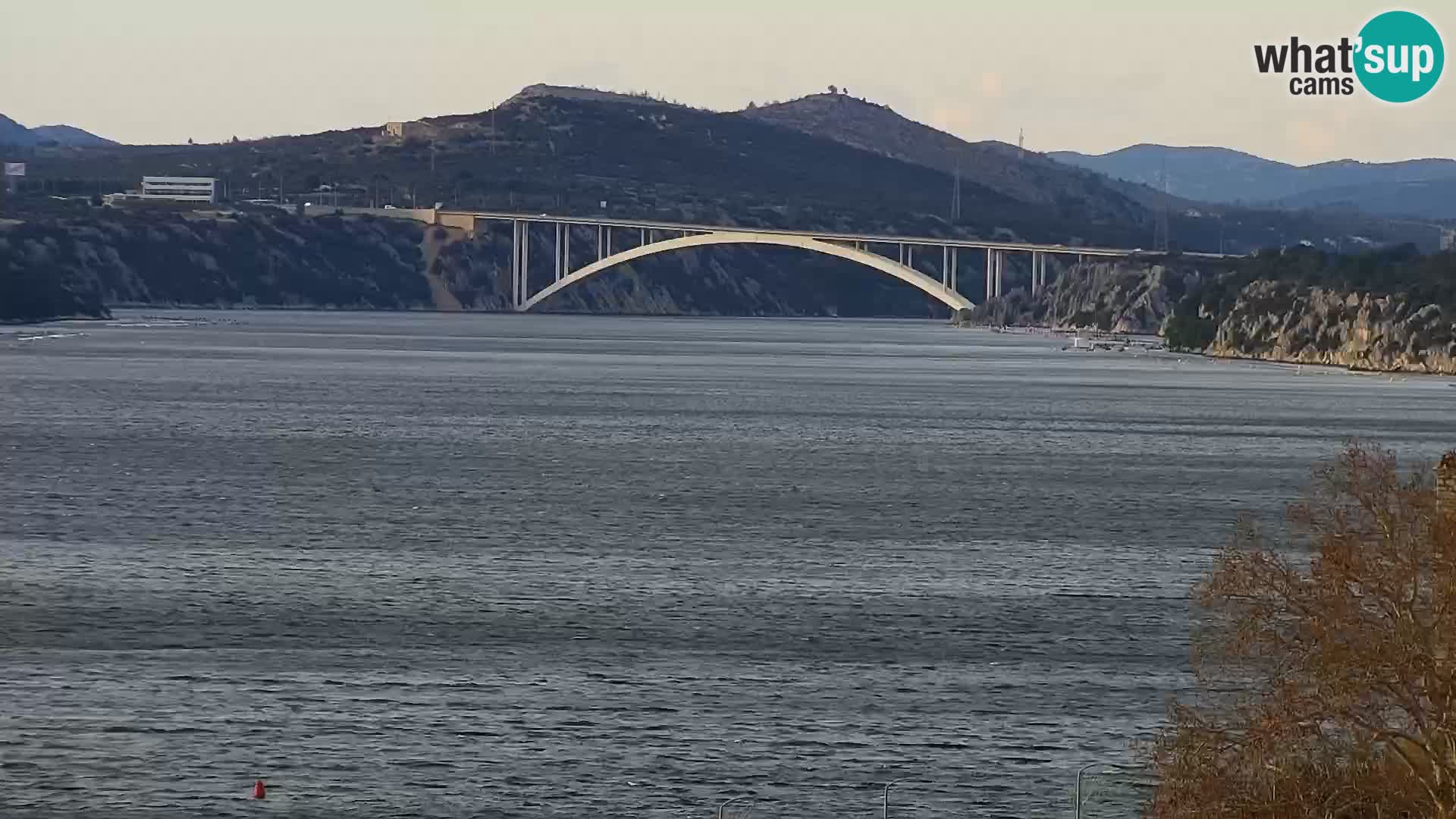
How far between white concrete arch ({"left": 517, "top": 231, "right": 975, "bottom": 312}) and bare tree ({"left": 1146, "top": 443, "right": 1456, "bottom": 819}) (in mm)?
143463

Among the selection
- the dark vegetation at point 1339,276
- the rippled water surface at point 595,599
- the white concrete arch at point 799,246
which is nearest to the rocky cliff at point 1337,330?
the dark vegetation at point 1339,276

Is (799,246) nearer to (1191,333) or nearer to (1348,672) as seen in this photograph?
(1191,333)

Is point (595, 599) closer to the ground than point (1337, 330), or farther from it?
closer to the ground

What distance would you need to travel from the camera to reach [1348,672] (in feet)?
46.2

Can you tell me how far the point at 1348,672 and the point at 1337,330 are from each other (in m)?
122

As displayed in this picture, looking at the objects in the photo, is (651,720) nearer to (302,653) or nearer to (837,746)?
(837,746)

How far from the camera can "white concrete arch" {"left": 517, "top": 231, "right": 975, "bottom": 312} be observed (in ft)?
525

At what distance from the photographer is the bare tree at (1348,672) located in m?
13.9

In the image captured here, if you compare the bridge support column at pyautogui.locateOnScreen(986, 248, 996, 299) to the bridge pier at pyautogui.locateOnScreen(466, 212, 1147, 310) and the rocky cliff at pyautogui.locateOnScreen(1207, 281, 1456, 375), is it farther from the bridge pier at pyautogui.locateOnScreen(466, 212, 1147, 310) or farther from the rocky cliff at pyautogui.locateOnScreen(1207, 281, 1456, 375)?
the rocky cliff at pyautogui.locateOnScreen(1207, 281, 1456, 375)

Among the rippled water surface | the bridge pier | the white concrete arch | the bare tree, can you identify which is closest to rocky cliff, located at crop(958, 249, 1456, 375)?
the bridge pier

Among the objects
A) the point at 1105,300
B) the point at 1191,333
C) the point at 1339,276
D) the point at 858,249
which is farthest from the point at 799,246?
the point at 1339,276

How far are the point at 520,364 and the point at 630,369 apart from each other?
5.89 meters

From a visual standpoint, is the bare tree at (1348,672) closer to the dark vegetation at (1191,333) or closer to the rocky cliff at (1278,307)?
the rocky cliff at (1278,307)

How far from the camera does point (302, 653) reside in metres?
25.6
